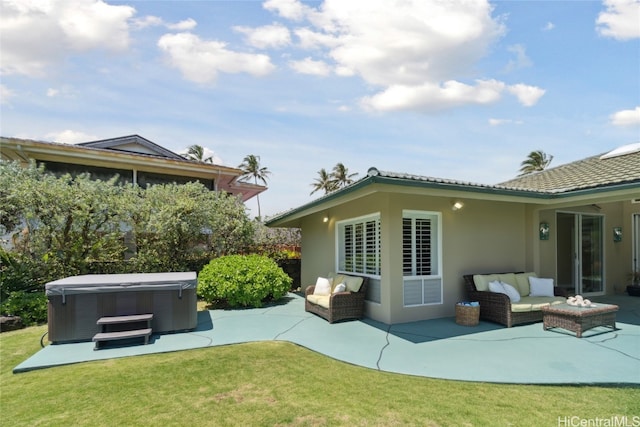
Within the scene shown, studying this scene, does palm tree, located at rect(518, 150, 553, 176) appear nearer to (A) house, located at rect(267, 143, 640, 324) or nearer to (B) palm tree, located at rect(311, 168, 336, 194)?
(B) palm tree, located at rect(311, 168, 336, 194)

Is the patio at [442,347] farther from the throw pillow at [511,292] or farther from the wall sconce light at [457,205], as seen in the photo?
the wall sconce light at [457,205]

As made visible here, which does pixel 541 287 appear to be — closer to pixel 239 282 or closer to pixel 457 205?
pixel 457 205

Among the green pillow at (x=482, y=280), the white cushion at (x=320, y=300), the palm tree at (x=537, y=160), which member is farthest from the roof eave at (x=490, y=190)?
the palm tree at (x=537, y=160)

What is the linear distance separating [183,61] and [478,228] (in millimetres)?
9033

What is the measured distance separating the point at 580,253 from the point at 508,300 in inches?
214

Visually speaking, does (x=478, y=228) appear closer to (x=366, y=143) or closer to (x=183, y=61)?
(x=366, y=143)

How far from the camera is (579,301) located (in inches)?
286

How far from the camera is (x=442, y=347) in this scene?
6.11 metres

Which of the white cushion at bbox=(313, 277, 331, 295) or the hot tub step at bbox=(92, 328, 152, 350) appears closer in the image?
the hot tub step at bbox=(92, 328, 152, 350)

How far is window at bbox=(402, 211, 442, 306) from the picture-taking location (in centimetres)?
824

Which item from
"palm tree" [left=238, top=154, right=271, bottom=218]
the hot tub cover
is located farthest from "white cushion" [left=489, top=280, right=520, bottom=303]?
"palm tree" [left=238, top=154, right=271, bottom=218]

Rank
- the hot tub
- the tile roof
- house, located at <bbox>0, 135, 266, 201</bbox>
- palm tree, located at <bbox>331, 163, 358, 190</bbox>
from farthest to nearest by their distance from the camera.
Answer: palm tree, located at <bbox>331, 163, 358, 190</bbox>
house, located at <bbox>0, 135, 266, 201</bbox>
the tile roof
the hot tub

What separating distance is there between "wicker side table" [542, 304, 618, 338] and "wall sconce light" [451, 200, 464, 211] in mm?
2791

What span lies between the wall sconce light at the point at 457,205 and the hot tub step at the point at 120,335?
7.32 meters
